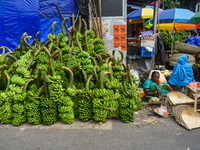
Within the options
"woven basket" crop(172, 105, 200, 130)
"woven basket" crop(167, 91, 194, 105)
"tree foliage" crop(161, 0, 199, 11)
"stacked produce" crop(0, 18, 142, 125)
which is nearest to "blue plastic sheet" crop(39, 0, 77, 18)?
"stacked produce" crop(0, 18, 142, 125)

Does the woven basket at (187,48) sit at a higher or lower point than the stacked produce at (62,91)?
higher

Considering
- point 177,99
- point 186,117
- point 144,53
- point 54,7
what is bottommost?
point 186,117

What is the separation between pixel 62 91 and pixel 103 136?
1.12 m

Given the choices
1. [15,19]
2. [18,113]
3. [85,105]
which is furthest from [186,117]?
[15,19]

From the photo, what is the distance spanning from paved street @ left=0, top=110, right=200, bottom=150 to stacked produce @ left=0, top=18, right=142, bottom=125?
0.16m

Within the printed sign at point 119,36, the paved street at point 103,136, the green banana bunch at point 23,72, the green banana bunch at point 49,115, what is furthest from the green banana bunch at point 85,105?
the printed sign at point 119,36

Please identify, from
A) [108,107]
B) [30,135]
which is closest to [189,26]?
[108,107]

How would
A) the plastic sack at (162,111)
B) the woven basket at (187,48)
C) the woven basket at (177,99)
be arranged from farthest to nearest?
the woven basket at (187,48)
the woven basket at (177,99)
the plastic sack at (162,111)

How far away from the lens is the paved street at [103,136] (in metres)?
3.03

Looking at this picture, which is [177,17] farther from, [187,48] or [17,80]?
[17,80]

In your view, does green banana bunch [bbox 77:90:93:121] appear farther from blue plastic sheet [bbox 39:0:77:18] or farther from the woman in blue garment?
blue plastic sheet [bbox 39:0:77:18]

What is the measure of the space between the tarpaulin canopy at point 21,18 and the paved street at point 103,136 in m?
3.24

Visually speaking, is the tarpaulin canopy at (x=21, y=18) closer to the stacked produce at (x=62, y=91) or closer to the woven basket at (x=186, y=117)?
the stacked produce at (x=62, y=91)

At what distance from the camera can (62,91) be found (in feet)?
11.6
